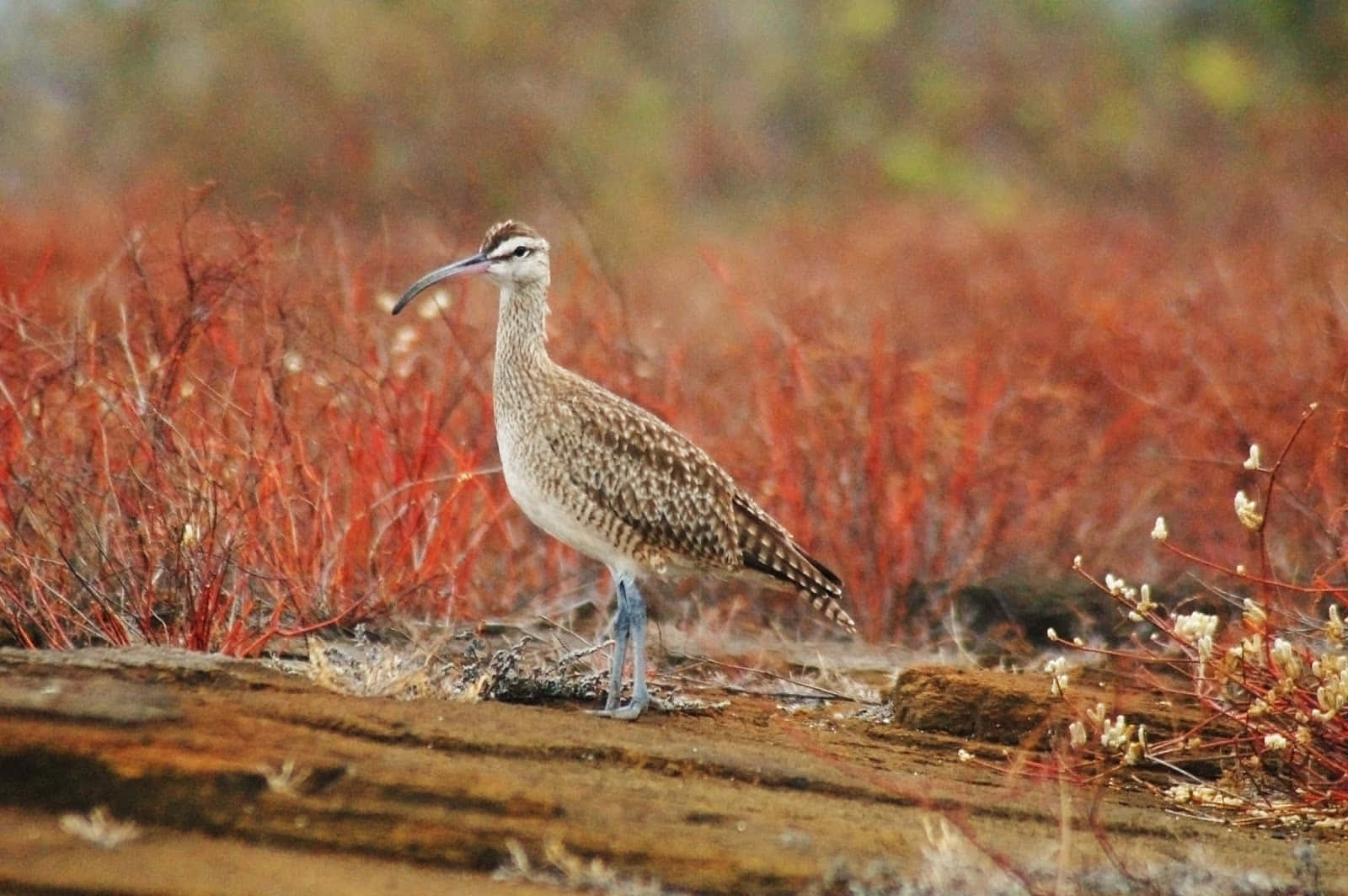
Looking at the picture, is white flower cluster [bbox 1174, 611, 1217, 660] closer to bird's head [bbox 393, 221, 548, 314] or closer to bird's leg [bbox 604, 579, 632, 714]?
bird's leg [bbox 604, 579, 632, 714]

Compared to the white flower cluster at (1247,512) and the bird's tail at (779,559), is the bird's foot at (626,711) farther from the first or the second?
the white flower cluster at (1247,512)

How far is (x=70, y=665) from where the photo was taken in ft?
17.5

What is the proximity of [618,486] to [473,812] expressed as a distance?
2.32 m

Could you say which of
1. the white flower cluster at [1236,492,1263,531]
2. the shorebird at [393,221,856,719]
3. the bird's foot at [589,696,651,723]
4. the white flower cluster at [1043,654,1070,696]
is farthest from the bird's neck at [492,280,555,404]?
the white flower cluster at [1236,492,1263,531]

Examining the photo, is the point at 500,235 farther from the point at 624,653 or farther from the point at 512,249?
the point at 624,653

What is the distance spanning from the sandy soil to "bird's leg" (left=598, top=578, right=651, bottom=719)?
560mm

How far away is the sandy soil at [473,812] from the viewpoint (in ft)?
15.2

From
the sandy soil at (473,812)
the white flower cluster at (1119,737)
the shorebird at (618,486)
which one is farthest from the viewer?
the shorebird at (618,486)

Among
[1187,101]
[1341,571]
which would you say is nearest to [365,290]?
[1341,571]

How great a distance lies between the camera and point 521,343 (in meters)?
7.37

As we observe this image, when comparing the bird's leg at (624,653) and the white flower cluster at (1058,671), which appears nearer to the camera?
the white flower cluster at (1058,671)

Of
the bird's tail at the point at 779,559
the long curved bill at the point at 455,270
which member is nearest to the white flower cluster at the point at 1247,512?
Answer: the bird's tail at the point at 779,559

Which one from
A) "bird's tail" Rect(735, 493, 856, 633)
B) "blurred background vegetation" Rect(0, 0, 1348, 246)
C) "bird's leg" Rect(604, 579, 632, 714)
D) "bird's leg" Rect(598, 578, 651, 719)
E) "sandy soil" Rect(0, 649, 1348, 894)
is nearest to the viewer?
"sandy soil" Rect(0, 649, 1348, 894)

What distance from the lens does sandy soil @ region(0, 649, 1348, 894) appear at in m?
4.64
